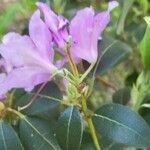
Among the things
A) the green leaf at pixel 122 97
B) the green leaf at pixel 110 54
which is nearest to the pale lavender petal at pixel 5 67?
the green leaf at pixel 110 54

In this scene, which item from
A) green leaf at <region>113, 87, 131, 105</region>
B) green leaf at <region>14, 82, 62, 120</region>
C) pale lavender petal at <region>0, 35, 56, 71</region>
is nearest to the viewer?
pale lavender petal at <region>0, 35, 56, 71</region>

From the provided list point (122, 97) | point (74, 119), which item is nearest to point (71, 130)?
point (74, 119)

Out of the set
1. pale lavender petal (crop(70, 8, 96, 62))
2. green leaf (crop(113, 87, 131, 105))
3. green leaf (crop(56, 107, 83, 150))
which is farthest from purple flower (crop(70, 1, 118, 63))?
green leaf (crop(113, 87, 131, 105))

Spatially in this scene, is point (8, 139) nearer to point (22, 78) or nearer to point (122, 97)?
point (22, 78)

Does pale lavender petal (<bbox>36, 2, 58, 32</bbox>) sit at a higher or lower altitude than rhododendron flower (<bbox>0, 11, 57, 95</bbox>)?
higher

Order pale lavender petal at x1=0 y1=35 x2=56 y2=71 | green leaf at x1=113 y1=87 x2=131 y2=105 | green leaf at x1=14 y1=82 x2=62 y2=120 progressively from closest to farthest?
pale lavender petal at x1=0 y1=35 x2=56 y2=71
green leaf at x1=14 y1=82 x2=62 y2=120
green leaf at x1=113 y1=87 x2=131 y2=105

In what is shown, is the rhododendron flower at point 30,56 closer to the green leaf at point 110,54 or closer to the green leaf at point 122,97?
the green leaf at point 110,54

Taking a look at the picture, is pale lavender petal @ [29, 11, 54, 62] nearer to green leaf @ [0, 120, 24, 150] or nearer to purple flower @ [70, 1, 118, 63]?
purple flower @ [70, 1, 118, 63]

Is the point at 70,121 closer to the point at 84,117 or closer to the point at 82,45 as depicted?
the point at 84,117
